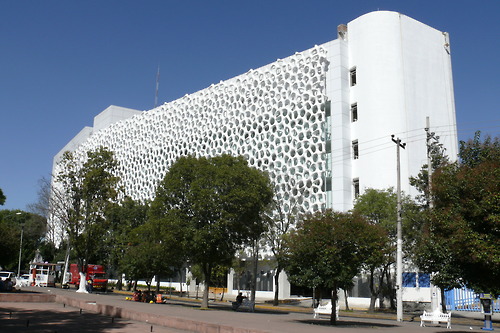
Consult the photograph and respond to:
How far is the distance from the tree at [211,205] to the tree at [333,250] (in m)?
6.70

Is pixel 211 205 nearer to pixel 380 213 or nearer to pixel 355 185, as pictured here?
pixel 380 213

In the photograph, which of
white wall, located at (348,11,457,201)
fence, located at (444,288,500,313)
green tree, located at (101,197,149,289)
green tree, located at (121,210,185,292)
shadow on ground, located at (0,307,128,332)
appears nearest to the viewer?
shadow on ground, located at (0,307,128,332)

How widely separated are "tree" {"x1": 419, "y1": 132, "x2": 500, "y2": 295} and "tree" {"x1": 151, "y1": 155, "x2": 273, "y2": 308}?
12.7m

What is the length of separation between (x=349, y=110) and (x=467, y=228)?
3482 cm

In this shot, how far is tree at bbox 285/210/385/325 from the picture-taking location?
70.6 ft

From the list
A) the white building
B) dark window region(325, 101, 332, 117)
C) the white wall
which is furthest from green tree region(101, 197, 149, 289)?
the white wall

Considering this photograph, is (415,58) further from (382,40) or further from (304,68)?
(304,68)

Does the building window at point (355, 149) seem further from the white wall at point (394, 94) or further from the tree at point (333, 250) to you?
the tree at point (333, 250)

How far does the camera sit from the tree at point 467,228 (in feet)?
42.5

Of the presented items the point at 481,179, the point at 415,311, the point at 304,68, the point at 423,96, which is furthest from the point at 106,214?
the point at 481,179

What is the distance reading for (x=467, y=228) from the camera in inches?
539

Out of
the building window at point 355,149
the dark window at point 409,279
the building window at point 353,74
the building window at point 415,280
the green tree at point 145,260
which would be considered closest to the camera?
the green tree at point 145,260

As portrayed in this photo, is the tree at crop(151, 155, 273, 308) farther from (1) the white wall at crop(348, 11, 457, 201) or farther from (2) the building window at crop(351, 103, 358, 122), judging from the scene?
(2) the building window at crop(351, 103, 358, 122)

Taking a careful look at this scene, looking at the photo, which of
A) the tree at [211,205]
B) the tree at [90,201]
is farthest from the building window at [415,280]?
the tree at [90,201]
